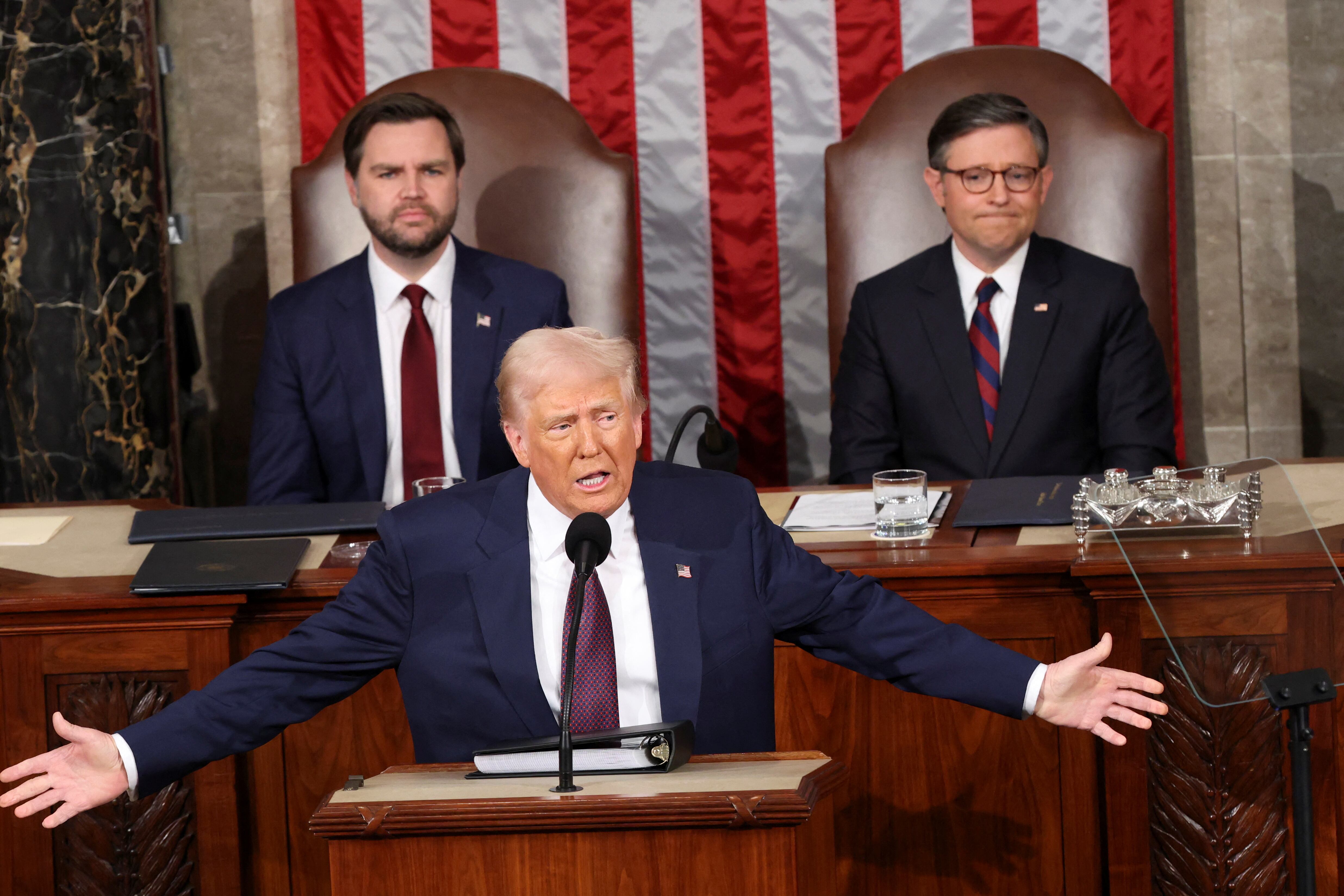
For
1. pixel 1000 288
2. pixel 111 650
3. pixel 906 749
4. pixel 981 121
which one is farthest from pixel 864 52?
pixel 111 650

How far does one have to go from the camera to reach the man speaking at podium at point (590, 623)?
2107mm

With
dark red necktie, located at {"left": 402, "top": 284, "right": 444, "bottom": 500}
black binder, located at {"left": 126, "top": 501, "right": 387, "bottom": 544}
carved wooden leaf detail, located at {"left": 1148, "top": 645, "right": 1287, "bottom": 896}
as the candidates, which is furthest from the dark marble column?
carved wooden leaf detail, located at {"left": 1148, "top": 645, "right": 1287, "bottom": 896}

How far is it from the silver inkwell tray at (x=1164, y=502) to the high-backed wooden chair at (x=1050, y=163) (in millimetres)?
1672

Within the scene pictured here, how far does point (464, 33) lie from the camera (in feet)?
15.3

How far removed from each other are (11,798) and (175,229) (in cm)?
320

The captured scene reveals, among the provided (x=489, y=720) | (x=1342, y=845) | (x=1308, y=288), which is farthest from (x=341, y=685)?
(x=1308, y=288)

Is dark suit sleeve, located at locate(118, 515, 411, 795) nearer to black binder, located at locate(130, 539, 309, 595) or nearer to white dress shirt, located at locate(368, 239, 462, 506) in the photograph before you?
black binder, located at locate(130, 539, 309, 595)

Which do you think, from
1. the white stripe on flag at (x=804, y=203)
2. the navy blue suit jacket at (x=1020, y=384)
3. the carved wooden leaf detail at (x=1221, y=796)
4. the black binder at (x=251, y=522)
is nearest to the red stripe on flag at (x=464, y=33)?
the white stripe on flag at (x=804, y=203)

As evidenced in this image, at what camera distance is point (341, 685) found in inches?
85.6

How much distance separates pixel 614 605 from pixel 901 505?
0.80 metres

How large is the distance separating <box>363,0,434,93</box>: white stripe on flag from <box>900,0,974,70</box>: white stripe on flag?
1.37m

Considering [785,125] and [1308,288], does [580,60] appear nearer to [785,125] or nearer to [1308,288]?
[785,125]

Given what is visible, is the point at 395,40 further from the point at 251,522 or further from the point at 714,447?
the point at 251,522

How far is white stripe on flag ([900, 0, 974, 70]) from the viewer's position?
15.1 ft
